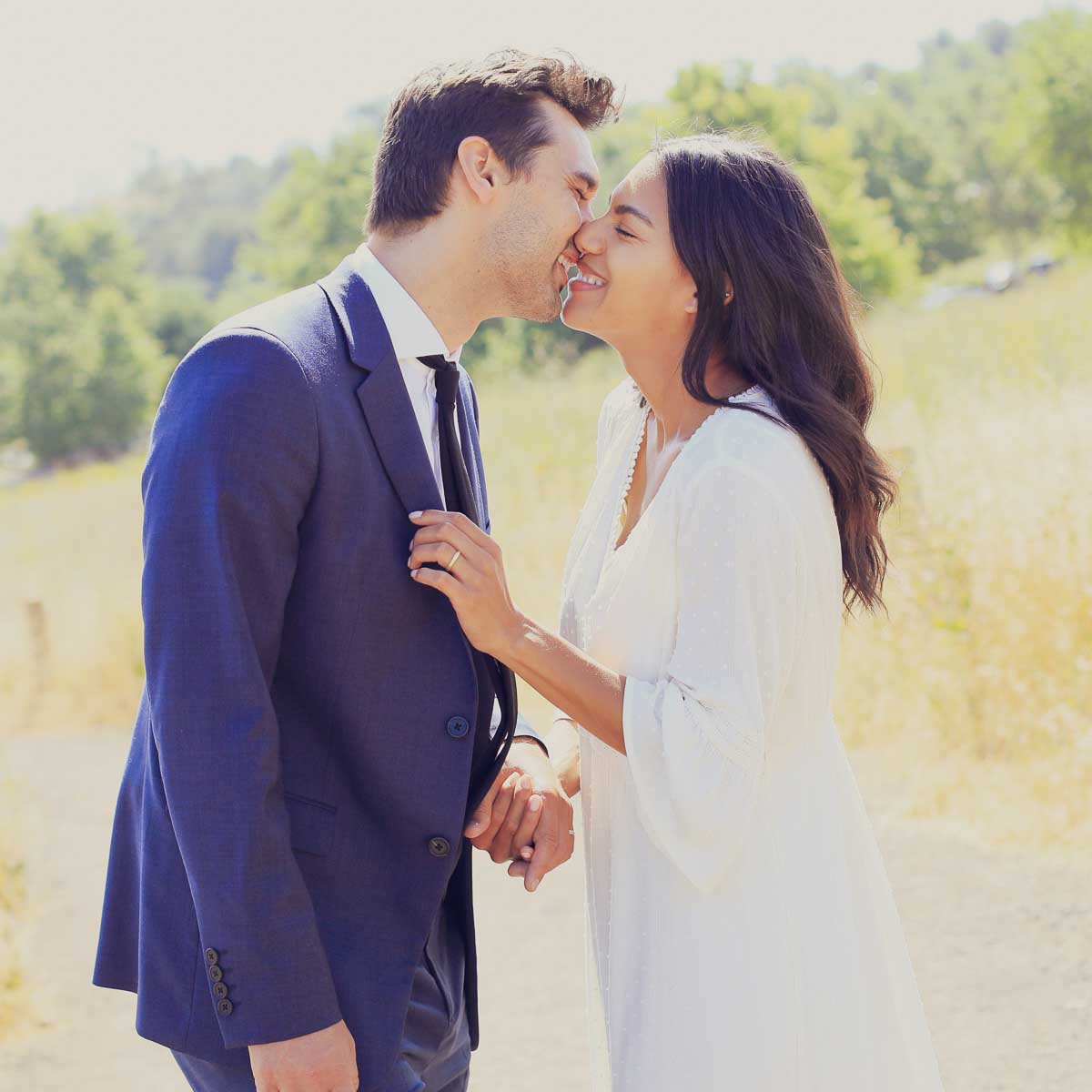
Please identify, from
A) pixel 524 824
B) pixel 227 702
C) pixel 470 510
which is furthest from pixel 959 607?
pixel 227 702

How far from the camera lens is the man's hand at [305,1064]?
191cm

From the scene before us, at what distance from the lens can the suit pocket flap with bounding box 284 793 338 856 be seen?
81.3 inches

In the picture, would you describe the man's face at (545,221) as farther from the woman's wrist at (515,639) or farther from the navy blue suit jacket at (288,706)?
the woman's wrist at (515,639)

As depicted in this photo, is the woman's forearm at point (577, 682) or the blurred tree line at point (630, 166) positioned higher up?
the woman's forearm at point (577, 682)

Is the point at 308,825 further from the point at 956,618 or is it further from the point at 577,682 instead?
the point at 956,618

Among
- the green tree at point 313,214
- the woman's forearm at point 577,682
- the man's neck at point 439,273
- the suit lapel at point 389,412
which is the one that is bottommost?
the green tree at point 313,214

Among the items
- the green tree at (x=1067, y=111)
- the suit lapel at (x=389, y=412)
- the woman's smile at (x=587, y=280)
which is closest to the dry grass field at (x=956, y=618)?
the woman's smile at (x=587, y=280)

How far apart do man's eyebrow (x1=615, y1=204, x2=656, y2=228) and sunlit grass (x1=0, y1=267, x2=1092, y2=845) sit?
98cm

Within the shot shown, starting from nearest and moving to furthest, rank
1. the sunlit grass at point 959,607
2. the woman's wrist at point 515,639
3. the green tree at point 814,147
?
the woman's wrist at point 515,639
the sunlit grass at point 959,607
the green tree at point 814,147

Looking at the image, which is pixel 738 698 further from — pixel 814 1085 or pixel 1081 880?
pixel 1081 880

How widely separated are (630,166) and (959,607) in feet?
94.3

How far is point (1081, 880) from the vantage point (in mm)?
4852

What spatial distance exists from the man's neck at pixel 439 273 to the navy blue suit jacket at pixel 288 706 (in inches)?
6.3

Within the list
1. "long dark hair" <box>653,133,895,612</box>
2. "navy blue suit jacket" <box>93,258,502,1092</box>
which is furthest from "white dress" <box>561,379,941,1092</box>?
"navy blue suit jacket" <box>93,258,502,1092</box>
